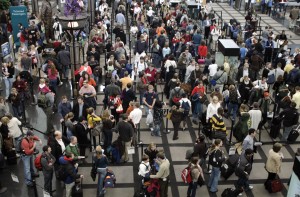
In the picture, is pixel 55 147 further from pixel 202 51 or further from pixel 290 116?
pixel 202 51

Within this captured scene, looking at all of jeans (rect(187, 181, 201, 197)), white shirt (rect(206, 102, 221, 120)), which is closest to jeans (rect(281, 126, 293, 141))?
white shirt (rect(206, 102, 221, 120))

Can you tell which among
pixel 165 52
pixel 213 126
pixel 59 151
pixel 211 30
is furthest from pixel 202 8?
pixel 59 151

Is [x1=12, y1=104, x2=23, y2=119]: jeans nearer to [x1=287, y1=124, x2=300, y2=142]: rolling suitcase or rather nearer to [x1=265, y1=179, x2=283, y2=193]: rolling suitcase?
[x1=265, y1=179, x2=283, y2=193]: rolling suitcase

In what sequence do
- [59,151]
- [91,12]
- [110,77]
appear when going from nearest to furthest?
[59,151]
[110,77]
[91,12]

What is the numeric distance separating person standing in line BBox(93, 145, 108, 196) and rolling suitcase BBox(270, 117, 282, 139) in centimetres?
628

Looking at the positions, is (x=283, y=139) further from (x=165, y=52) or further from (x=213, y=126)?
(x=165, y=52)

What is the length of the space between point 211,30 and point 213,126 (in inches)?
427

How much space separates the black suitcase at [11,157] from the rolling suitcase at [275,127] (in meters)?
8.11

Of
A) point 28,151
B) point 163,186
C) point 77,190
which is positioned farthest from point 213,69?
point 28,151

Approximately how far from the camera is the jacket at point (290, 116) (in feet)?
41.7

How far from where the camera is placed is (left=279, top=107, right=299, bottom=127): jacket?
12703 mm

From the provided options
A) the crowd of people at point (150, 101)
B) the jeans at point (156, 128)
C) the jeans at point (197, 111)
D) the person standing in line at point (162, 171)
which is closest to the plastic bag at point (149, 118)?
the crowd of people at point (150, 101)

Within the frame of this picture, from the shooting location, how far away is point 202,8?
2661 cm

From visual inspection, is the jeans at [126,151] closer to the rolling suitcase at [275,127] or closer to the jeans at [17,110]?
the jeans at [17,110]
